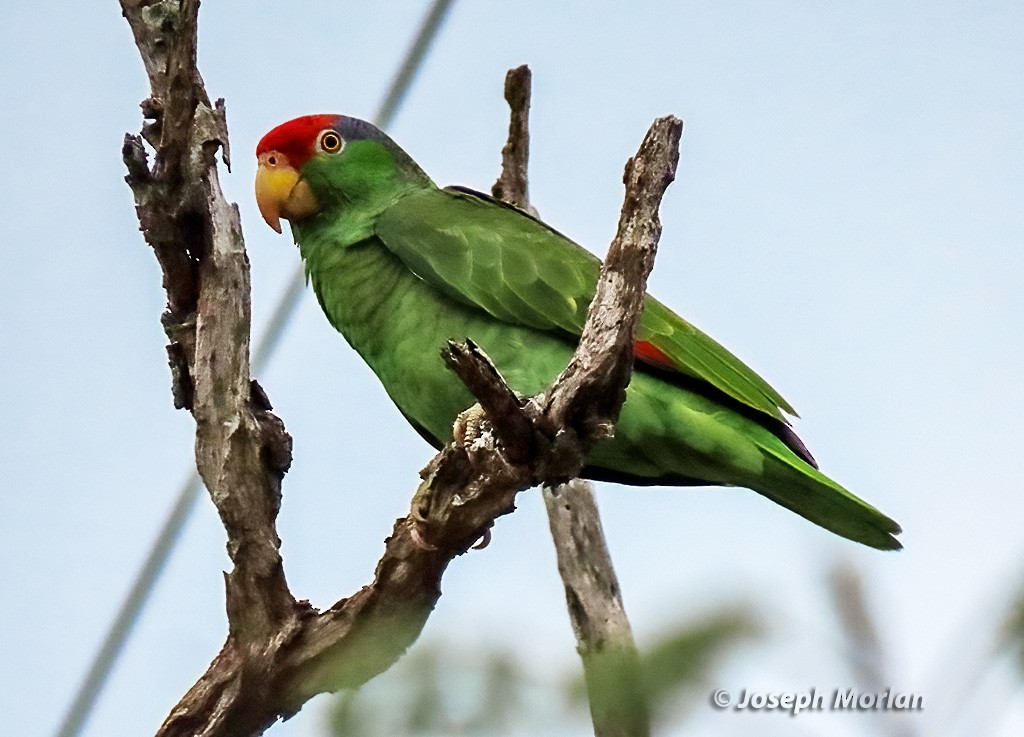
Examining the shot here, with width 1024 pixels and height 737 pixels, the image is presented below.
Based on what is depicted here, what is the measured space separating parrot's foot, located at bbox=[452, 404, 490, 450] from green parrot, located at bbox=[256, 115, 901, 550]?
2.03ft

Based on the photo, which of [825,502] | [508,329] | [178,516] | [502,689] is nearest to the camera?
[502,689]

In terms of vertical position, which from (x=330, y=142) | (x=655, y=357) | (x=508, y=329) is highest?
(x=330, y=142)

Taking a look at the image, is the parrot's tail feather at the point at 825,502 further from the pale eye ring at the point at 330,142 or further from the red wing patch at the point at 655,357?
the pale eye ring at the point at 330,142

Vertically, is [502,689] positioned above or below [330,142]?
below

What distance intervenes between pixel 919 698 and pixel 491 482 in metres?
1.38

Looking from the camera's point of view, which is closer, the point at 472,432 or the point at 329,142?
the point at 472,432

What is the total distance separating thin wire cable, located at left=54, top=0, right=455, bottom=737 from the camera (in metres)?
1.27

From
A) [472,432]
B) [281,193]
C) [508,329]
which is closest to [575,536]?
[508,329]

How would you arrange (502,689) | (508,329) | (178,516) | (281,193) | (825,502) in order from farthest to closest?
(281,193), (508,329), (825,502), (178,516), (502,689)

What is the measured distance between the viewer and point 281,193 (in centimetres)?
295

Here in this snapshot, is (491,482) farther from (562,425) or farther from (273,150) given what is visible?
(273,150)

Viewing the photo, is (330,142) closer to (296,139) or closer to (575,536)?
(296,139)

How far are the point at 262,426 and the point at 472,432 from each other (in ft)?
1.39

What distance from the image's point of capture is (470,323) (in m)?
2.61
